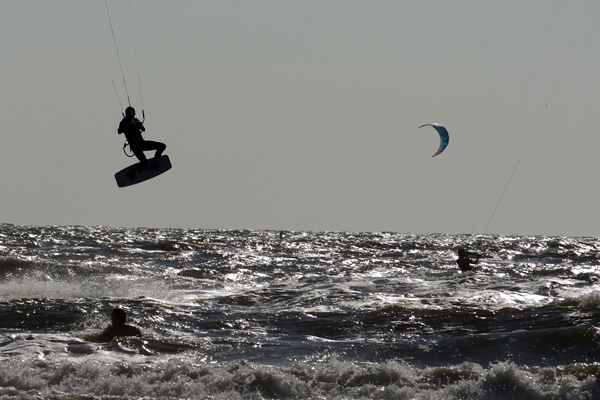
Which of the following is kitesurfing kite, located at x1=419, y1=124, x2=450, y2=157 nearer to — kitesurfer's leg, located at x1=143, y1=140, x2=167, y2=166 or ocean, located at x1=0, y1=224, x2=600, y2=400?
ocean, located at x1=0, y1=224, x2=600, y2=400

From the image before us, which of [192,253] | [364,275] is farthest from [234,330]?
[192,253]

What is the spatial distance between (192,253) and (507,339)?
26854 millimetres

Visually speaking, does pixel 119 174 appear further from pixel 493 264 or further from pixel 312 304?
pixel 493 264

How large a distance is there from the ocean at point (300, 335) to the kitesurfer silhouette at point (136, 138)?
2.95 meters

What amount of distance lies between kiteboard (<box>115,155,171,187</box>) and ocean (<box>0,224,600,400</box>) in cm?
250

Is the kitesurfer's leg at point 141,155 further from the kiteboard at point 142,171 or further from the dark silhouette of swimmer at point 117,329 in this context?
the dark silhouette of swimmer at point 117,329

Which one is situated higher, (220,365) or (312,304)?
(312,304)

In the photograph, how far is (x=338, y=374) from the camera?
1055 cm

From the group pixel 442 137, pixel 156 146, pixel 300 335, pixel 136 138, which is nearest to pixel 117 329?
pixel 300 335

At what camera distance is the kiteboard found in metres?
15.6

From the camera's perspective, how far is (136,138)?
14633mm

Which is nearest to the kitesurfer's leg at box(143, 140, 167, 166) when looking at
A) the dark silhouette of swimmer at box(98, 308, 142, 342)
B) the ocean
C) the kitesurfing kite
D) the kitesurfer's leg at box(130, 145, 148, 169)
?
the kitesurfer's leg at box(130, 145, 148, 169)

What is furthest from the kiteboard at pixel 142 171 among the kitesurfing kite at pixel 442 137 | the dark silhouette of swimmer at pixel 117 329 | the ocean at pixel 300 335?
the kitesurfing kite at pixel 442 137

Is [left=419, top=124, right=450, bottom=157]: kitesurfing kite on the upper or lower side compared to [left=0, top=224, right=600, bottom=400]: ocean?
upper
